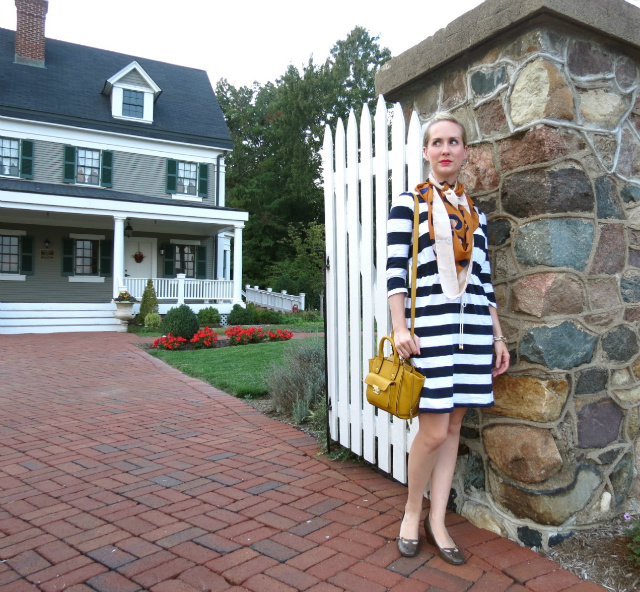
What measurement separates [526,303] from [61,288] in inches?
683

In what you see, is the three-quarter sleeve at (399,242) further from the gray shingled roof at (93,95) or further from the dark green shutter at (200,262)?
the dark green shutter at (200,262)

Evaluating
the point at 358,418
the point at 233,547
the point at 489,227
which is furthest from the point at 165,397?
the point at 489,227

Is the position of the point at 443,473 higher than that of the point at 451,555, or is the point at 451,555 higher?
the point at 443,473

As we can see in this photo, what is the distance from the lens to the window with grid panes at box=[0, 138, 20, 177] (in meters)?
16.3

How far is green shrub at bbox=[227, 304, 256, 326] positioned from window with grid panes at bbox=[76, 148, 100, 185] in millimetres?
6308

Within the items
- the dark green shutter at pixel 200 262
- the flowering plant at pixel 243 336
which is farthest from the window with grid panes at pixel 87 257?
the flowering plant at pixel 243 336

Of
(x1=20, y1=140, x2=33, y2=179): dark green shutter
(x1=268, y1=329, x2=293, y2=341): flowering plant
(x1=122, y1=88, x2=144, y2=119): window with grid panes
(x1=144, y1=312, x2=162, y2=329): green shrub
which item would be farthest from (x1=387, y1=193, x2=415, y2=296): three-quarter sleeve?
(x1=122, y1=88, x2=144, y2=119): window with grid panes

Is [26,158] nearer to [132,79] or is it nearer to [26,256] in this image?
[26,256]

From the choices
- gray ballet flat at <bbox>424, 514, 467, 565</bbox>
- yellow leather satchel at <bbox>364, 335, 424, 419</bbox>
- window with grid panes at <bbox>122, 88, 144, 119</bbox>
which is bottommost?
gray ballet flat at <bbox>424, 514, 467, 565</bbox>

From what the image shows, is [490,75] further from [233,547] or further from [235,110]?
[235,110]

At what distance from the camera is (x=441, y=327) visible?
2.16 metres

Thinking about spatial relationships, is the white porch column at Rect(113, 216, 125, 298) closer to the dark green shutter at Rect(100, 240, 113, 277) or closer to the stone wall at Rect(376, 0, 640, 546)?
the dark green shutter at Rect(100, 240, 113, 277)

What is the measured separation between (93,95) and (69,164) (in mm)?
2902

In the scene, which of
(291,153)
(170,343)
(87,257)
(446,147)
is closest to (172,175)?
(87,257)
